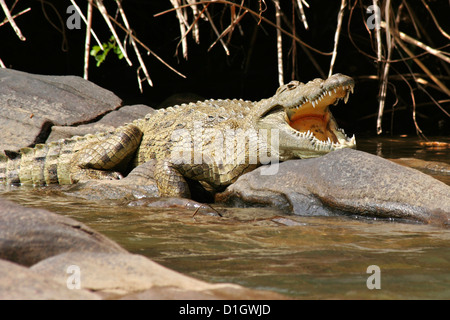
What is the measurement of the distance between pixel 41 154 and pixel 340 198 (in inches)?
143

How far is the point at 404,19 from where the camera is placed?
9.88 metres

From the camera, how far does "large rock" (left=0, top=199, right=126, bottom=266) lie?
2.56 metres

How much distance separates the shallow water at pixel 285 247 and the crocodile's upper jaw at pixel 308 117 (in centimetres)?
86

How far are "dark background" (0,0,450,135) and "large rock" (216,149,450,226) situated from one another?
5.44 metres

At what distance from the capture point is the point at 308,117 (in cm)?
566

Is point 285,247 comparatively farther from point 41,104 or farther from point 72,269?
point 41,104

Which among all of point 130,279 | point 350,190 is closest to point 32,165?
point 350,190

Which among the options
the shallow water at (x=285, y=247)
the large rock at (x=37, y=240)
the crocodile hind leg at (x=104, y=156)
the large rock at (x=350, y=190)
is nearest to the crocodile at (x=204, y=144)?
the crocodile hind leg at (x=104, y=156)

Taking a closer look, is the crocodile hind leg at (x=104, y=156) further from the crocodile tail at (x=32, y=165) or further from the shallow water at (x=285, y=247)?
the shallow water at (x=285, y=247)

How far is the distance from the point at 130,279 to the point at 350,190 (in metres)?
2.67
